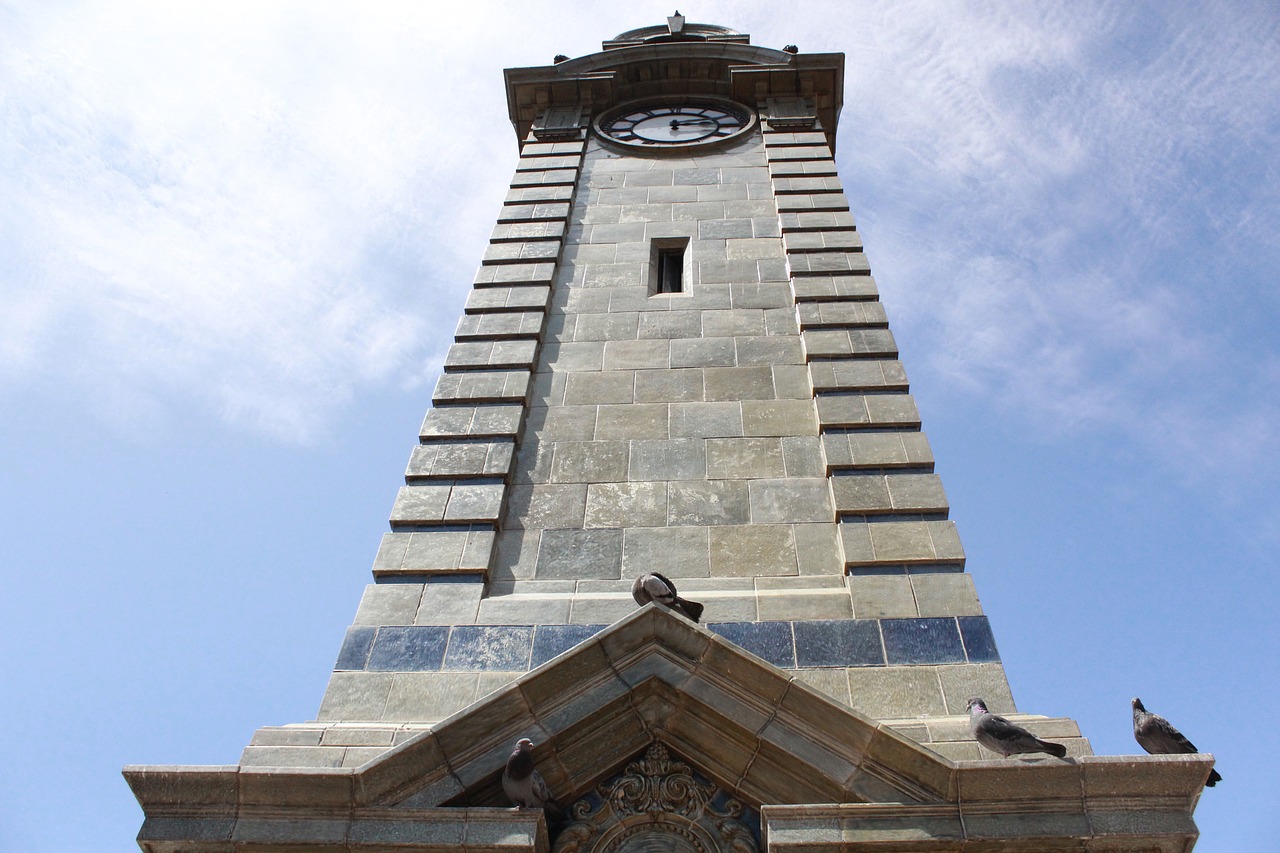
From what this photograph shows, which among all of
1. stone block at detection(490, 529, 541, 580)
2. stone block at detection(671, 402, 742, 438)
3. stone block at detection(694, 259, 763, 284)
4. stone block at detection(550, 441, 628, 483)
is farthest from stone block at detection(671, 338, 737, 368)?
stone block at detection(490, 529, 541, 580)

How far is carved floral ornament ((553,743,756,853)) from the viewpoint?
7.34 metres

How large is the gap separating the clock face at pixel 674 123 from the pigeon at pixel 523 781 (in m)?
15.0

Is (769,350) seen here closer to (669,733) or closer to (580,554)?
(580,554)

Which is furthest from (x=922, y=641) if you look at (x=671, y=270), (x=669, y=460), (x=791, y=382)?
(x=671, y=270)

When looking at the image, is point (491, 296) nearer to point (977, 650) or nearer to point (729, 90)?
point (977, 650)

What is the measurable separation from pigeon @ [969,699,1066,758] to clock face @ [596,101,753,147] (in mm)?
14809

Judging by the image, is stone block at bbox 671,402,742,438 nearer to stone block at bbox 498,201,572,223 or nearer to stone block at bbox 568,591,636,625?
stone block at bbox 568,591,636,625

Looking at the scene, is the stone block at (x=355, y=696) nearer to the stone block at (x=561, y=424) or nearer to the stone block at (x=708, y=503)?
the stone block at (x=708, y=503)

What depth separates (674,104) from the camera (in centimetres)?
2295

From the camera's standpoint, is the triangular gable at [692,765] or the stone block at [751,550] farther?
the stone block at [751,550]

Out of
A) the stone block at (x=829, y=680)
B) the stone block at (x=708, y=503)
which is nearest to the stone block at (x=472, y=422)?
the stone block at (x=708, y=503)

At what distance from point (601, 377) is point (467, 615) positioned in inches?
172

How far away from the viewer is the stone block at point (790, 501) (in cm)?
1095

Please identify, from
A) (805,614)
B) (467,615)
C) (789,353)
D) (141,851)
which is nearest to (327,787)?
(141,851)
